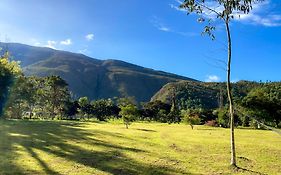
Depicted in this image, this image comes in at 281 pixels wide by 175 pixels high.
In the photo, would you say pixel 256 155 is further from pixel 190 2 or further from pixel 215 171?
pixel 190 2

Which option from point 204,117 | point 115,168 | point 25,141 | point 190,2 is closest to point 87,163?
point 115,168

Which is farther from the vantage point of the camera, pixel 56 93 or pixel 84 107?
pixel 84 107

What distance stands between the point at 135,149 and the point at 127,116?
47471mm

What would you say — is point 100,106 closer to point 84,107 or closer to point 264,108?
point 84,107

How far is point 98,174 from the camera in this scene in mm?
24891

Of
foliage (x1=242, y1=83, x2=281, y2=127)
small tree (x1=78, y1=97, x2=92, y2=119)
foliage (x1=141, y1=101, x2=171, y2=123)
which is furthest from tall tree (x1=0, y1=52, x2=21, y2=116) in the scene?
foliage (x1=141, y1=101, x2=171, y2=123)

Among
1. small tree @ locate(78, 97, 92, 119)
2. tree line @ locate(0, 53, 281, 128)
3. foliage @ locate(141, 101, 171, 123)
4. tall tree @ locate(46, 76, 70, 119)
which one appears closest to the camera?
tree line @ locate(0, 53, 281, 128)

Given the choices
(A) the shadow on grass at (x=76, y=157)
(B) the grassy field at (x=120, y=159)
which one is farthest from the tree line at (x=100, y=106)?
(B) the grassy field at (x=120, y=159)

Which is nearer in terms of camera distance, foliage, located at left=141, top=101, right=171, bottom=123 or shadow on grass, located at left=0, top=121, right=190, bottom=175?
shadow on grass, located at left=0, top=121, right=190, bottom=175

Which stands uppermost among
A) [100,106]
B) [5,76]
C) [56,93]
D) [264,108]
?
[56,93]

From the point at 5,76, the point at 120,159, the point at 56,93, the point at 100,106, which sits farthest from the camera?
the point at 100,106

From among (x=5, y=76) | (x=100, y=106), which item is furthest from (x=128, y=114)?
(x=100, y=106)

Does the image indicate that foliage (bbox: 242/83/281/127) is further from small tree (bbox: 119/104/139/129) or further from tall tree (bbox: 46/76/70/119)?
tall tree (bbox: 46/76/70/119)

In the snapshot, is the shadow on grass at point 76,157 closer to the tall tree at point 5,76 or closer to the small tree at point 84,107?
the tall tree at point 5,76
